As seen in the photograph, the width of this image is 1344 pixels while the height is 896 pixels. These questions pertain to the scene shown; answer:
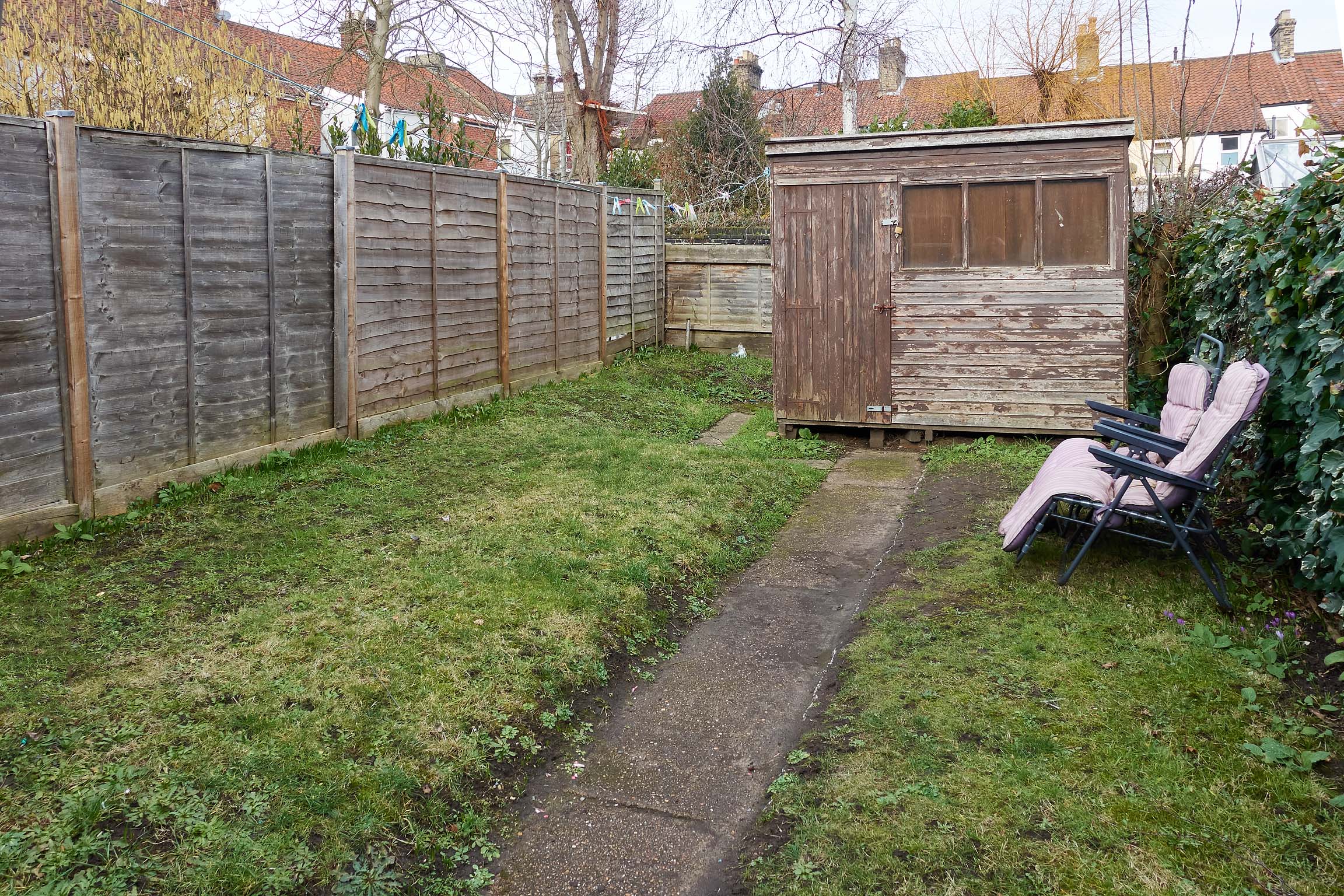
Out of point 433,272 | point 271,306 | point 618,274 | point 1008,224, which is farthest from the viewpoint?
point 618,274

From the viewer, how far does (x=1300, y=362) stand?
4.73 meters

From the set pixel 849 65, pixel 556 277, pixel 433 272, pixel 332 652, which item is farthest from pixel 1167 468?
pixel 849 65

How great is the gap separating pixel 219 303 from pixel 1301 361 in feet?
20.2

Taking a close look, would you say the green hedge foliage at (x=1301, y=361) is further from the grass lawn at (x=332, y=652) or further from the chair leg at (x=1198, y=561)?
the grass lawn at (x=332, y=652)

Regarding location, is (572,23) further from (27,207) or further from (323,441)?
(27,207)

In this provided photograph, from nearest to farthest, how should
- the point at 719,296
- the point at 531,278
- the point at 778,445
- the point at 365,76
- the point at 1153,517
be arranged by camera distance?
the point at 1153,517 → the point at 778,445 → the point at 531,278 → the point at 719,296 → the point at 365,76

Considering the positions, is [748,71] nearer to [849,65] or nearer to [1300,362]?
[849,65]

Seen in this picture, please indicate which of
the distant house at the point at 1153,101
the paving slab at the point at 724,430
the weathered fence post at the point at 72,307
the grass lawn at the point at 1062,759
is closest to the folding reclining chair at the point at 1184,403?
the grass lawn at the point at 1062,759

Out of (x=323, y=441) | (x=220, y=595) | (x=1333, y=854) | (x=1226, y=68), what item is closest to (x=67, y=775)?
(x=220, y=595)

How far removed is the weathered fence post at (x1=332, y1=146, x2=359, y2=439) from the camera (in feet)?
25.3

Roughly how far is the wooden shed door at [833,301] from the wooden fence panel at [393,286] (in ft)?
10.3

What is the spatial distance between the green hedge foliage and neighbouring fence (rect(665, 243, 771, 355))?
8.68 m

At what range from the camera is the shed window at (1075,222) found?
846cm

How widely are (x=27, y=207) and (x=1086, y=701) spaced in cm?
553
